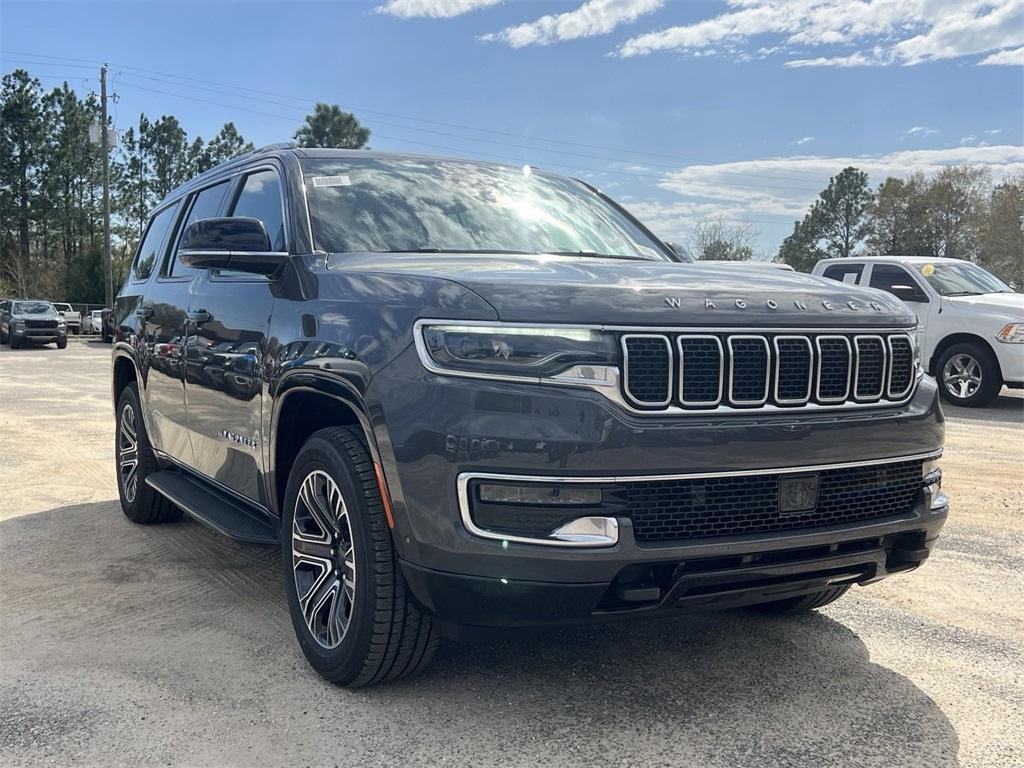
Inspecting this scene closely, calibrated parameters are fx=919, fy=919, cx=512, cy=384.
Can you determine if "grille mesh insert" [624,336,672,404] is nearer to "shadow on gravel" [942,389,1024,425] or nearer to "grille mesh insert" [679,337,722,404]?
"grille mesh insert" [679,337,722,404]

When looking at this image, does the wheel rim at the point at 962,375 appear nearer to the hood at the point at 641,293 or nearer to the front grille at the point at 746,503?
the hood at the point at 641,293

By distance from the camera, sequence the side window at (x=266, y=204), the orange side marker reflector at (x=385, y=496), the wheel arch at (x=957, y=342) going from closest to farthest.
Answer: the orange side marker reflector at (x=385, y=496), the side window at (x=266, y=204), the wheel arch at (x=957, y=342)

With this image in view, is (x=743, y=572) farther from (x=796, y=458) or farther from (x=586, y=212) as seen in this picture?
(x=586, y=212)

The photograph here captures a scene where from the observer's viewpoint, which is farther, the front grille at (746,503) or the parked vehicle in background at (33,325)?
the parked vehicle in background at (33,325)

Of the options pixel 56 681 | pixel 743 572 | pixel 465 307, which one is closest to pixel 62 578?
pixel 56 681

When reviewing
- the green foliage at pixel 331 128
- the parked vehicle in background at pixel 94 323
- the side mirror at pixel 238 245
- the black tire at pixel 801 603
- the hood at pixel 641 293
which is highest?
the green foliage at pixel 331 128

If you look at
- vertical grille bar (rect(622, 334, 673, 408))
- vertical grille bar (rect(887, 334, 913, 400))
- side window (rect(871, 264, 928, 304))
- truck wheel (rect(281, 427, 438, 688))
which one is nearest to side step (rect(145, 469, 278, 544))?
truck wheel (rect(281, 427, 438, 688))

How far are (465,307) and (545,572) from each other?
79cm

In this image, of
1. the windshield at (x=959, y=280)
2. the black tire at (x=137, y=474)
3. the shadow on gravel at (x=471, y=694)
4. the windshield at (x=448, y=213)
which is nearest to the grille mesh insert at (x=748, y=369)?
the shadow on gravel at (x=471, y=694)

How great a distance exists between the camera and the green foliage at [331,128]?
161 ft

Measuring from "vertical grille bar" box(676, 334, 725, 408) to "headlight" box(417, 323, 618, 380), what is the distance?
0.22m

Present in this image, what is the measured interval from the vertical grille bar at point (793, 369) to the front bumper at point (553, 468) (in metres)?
0.06

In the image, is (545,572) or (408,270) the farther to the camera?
(408,270)

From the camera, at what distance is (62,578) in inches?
178
